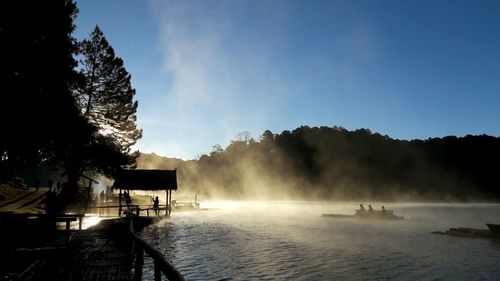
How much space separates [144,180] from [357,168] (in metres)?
117

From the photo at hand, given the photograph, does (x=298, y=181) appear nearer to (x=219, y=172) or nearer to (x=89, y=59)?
(x=219, y=172)

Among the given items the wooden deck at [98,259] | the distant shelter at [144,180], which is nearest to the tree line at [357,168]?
the distant shelter at [144,180]

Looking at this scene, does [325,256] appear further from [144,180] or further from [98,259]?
[144,180]

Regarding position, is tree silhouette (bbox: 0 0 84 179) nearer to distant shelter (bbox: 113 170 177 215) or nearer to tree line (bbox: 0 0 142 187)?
tree line (bbox: 0 0 142 187)

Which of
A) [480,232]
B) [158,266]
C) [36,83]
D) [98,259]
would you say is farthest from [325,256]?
[36,83]

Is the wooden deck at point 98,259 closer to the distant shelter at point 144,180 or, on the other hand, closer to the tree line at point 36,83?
the tree line at point 36,83

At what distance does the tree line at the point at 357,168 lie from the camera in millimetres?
133875

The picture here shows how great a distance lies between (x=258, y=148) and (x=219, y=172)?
24170 mm

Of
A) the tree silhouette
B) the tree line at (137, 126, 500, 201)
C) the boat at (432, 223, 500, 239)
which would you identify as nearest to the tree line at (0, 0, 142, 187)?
the tree silhouette

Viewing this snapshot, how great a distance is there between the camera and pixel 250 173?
171250 millimetres

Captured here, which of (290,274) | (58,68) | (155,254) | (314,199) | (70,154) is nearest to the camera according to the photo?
(155,254)

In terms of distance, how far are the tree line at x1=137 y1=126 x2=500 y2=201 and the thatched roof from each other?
10613cm

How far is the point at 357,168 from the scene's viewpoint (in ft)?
488

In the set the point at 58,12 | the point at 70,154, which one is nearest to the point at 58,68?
the point at 58,12
